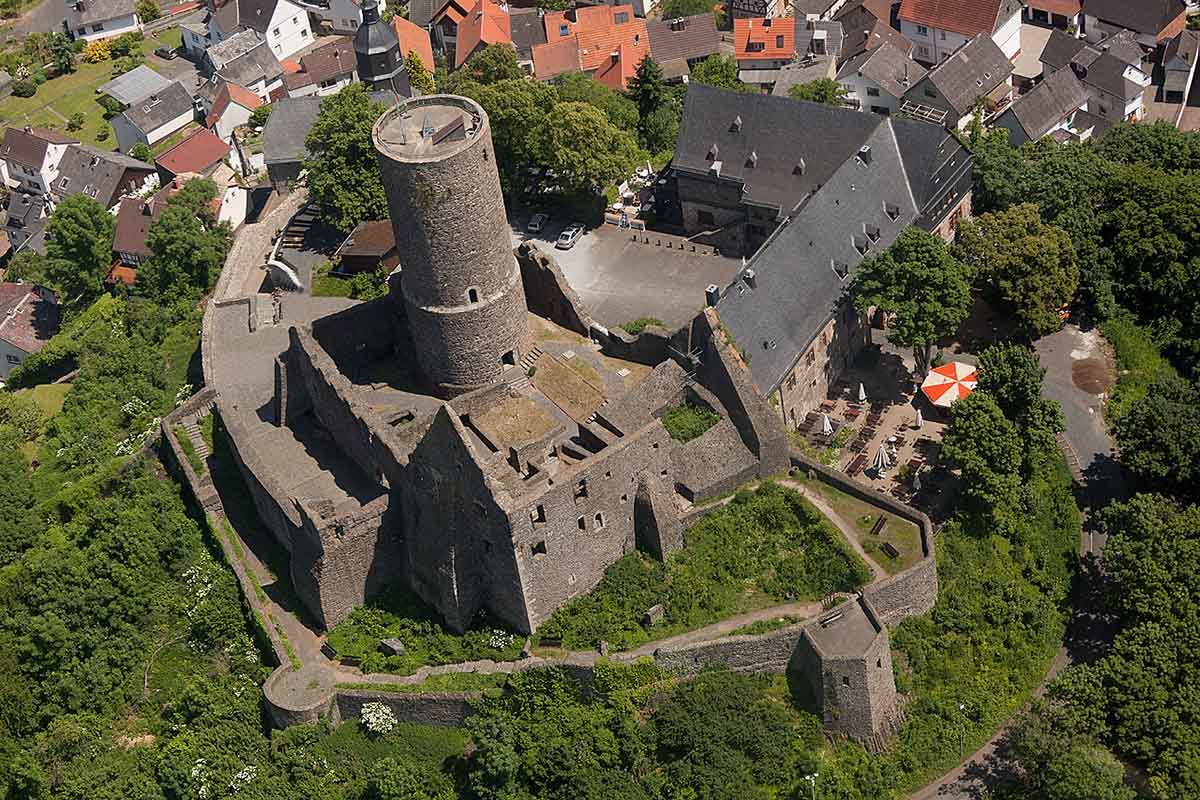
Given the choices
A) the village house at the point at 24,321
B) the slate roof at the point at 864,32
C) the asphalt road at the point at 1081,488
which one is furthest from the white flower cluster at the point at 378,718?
the slate roof at the point at 864,32

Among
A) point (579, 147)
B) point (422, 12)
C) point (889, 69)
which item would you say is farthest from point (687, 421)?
point (422, 12)

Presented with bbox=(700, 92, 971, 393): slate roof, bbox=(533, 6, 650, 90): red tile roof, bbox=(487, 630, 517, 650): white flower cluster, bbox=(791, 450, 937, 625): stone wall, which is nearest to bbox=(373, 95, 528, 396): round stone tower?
bbox=(700, 92, 971, 393): slate roof

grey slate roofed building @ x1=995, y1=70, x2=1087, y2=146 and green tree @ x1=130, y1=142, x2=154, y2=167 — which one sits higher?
grey slate roofed building @ x1=995, y1=70, x2=1087, y2=146

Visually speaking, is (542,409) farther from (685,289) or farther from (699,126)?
(699,126)

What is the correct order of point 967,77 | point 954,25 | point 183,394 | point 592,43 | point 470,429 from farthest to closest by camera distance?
point 592,43 → point 954,25 → point 967,77 → point 183,394 → point 470,429

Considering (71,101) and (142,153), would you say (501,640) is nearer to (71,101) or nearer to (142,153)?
(142,153)

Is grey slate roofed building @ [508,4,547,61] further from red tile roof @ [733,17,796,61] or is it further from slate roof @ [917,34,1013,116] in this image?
slate roof @ [917,34,1013,116]

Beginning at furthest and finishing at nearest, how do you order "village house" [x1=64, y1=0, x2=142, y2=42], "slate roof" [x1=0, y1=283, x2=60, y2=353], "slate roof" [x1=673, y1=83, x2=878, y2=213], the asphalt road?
"village house" [x1=64, y1=0, x2=142, y2=42]
"slate roof" [x1=0, y1=283, x2=60, y2=353]
"slate roof" [x1=673, y1=83, x2=878, y2=213]
the asphalt road
